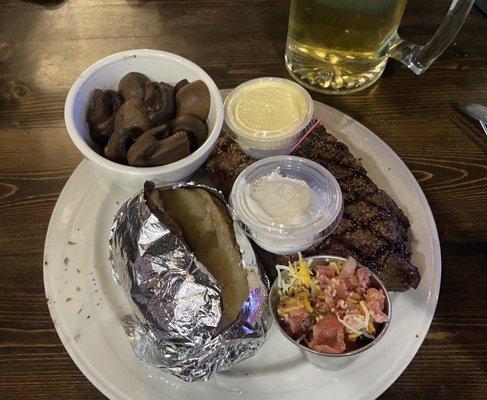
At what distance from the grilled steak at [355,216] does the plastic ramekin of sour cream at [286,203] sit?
0.04m

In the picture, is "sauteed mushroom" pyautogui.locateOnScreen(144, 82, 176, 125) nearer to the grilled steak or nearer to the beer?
the grilled steak

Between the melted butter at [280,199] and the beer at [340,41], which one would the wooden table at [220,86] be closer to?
the beer at [340,41]

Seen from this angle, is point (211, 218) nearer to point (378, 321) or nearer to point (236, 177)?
point (236, 177)

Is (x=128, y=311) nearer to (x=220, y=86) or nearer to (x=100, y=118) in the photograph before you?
(x=100, y=118)

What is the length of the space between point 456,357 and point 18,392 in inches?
37.8

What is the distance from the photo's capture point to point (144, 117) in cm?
124

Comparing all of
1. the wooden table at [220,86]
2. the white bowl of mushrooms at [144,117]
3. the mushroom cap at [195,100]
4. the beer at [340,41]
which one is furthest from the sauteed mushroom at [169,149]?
the beer at [340,41]

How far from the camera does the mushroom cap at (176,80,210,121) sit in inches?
50.3

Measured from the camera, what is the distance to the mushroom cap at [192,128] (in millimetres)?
1239

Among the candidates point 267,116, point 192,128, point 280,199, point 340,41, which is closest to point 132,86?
point 192,128

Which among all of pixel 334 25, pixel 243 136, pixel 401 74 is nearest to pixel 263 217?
pixel 243 136

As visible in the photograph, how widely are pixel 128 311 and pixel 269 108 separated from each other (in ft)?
2.08

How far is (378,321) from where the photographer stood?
100cm

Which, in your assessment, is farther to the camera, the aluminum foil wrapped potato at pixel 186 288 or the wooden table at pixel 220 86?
the wooden table at pixel 220 86
